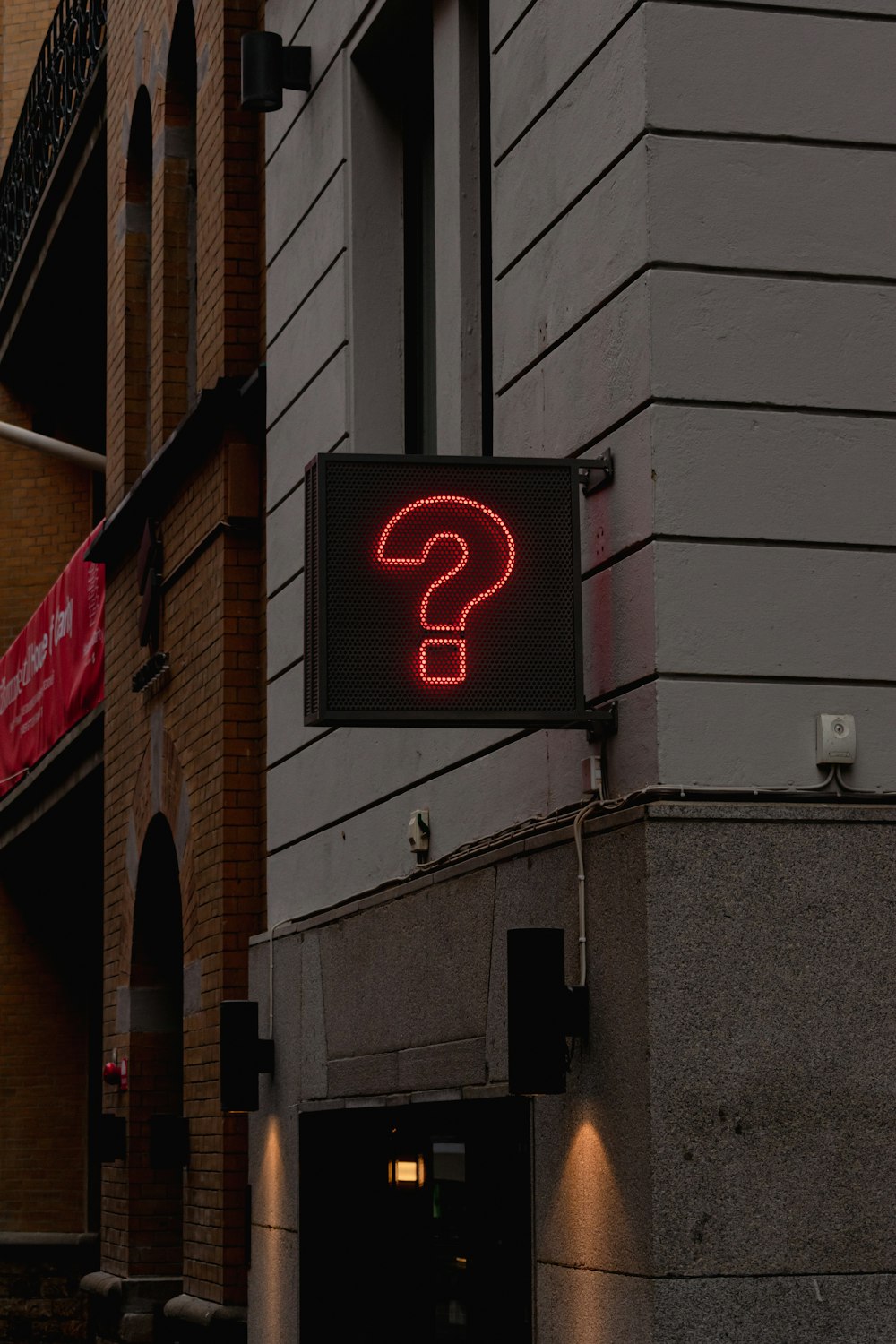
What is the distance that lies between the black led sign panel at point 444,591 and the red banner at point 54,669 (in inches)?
341

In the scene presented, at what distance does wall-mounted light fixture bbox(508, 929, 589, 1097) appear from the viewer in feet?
22.3

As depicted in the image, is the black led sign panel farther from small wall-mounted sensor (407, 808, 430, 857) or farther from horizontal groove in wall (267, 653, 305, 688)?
horizontal groove in wall (267, 653, 305, 688)

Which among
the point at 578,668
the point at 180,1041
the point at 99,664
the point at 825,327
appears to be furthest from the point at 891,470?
the point at 99,664

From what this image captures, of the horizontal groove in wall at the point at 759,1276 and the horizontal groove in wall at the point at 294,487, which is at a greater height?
the horizontal groove in wall at the point at 294,487

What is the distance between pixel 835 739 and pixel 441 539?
136cm

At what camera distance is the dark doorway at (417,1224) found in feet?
26.9

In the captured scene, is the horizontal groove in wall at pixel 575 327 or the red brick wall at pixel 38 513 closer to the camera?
the horizontal groove in wall at pixel 575 327

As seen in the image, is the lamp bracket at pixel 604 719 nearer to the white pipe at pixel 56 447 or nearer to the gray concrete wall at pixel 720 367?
the gray concrete wall at pixel 720 367

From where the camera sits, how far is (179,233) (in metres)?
14.1

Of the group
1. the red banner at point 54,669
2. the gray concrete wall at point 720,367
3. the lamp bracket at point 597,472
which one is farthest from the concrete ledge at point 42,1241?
the lamp bracket at point 597,472

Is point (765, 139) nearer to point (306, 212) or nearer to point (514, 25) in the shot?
point (514, 25)

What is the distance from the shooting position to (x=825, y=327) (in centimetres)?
705

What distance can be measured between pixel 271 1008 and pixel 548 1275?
400cm

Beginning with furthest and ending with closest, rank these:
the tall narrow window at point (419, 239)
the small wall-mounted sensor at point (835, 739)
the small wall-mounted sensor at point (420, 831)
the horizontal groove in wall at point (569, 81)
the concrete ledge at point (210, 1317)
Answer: the concrete ledge at point (210, 1317) → the tall narrow window at point (419, 239) → the small wall-mounted sensor at point (420, 831) → the horizontal groove in wall at point (569, 81) → the small wall-mounted sensor at point (835, 739)
